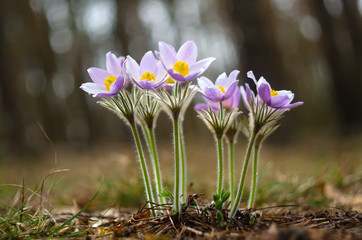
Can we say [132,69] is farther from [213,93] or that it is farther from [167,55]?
[213,93]

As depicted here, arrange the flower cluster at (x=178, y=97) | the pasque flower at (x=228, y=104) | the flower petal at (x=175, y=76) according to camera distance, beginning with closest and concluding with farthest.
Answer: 1. the flower petal at (x=175, y=76)
2. the flower cluster at (x=178, y=97)
3. the pasque flower at (x=228, y=104)

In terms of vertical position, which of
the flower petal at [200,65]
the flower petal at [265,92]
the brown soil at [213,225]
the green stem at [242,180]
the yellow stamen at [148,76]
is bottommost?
the brown soil at [213,225]

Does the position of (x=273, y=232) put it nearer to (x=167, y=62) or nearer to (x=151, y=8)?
(x=167, y=62)

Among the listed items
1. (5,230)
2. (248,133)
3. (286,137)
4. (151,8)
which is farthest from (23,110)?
(151,8)

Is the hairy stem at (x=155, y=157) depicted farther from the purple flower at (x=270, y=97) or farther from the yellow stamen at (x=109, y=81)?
the purple flower at (x=270, y=97)

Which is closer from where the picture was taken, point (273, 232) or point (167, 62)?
point (273, 232)

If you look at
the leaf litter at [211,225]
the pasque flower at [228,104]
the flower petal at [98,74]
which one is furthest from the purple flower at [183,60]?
the leaf litter at [211,225]

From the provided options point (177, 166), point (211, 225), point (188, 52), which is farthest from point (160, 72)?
point (211, 225)
